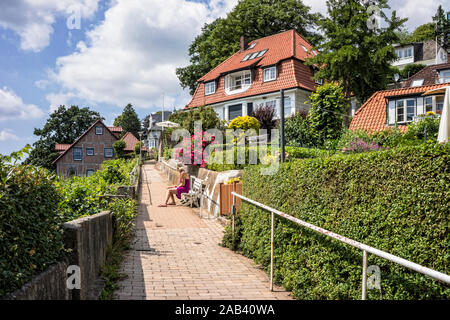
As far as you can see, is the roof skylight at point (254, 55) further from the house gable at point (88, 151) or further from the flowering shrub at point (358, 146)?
the house gable at point (88, 151)

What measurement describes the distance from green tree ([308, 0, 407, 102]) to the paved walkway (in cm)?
1799

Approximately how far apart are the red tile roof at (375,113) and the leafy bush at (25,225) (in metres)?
23.8

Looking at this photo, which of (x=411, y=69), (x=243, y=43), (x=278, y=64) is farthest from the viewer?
(x=411, y=69)

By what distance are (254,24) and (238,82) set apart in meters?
9.21

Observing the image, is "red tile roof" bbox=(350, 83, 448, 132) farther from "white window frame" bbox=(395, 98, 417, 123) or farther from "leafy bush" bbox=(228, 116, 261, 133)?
"leafy bush" bbox=(228, 116, 261, 133)

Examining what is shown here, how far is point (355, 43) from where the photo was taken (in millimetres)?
24828

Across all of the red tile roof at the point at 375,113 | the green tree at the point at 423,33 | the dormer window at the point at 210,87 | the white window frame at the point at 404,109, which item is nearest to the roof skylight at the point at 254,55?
the dormer window at the point at 210,87

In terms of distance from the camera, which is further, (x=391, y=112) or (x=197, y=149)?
(x=391, y=112)

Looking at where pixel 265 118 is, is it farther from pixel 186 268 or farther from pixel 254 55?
pixel 186 268

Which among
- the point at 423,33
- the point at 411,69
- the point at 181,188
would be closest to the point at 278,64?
the point at 181,188

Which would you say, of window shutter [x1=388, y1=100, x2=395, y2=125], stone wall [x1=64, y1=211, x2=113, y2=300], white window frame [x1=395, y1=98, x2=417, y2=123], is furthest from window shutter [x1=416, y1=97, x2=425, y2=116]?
stone wall [x1=64, y1=211, x2=113, y2=300]

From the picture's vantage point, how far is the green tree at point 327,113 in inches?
855
